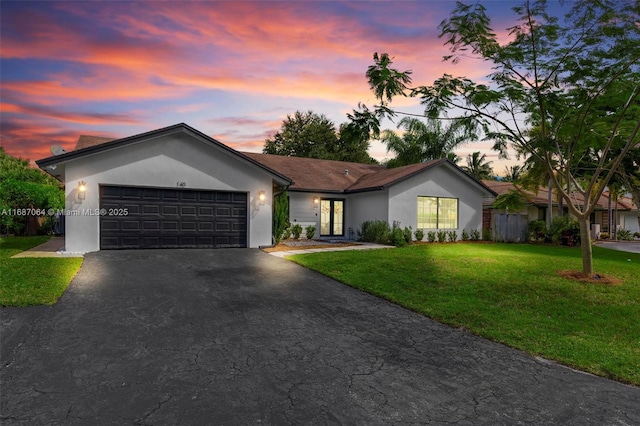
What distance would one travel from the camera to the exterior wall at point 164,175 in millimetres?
12531

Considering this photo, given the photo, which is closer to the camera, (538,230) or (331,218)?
(331,218)

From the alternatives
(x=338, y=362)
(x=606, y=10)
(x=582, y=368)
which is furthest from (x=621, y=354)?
(x=606, y=10)

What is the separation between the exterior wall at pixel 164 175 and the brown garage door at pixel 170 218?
0.30m

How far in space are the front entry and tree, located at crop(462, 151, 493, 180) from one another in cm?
2668

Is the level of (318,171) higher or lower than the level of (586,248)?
higher

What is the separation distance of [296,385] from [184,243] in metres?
11.5

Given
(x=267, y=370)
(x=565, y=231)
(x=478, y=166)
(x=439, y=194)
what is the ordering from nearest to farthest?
1. (x=267, y=370)
2. (x=565, y=231)
3. (x=439, y=194)
4. (x=478, y=166)

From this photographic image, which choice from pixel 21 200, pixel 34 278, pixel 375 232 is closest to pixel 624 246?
pixel 375 232

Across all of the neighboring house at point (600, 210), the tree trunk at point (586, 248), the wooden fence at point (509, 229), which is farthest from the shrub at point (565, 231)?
the tree trunk at point (586, 248)

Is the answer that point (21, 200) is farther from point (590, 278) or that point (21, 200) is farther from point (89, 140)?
point (590, 278)

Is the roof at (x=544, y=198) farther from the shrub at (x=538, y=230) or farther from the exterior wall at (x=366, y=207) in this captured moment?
the exterior wall at (x=366, y=207)

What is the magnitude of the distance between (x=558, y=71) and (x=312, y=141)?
114 ft

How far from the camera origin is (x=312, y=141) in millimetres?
42750

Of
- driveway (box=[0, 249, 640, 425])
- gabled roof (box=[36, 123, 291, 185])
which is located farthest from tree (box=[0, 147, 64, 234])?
driveway (box=[0, 249, 640, 425])
